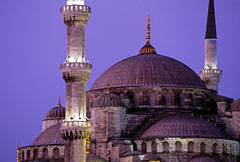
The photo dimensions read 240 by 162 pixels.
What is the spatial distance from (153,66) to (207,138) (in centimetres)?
1277

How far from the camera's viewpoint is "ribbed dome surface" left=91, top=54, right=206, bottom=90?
262 ft

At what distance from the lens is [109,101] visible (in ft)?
240

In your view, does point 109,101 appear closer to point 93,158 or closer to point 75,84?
point 93,158

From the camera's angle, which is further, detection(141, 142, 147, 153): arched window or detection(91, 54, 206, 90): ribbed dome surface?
detection(91, 54, 206, 90): ribbed dome surface

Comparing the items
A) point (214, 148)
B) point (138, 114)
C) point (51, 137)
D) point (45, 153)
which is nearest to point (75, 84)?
point (138, 114)

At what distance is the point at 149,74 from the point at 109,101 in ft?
28.7

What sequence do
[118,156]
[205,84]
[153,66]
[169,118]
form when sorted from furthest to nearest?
[205,84]
[153,66]
[169,118]
[118,156]

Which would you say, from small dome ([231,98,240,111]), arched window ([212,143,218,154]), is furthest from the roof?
arched window ([212,143,218,154])

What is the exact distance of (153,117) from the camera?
77000 millimetres

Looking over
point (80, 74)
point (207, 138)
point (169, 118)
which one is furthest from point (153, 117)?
point (80, 74)

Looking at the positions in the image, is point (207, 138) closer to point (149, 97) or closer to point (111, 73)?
point (149, 97)

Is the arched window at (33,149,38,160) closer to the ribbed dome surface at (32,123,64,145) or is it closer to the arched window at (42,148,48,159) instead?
the ribbed dome surface at (32,123,64,145)

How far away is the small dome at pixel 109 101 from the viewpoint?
7294 cm

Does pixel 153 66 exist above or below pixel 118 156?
above
